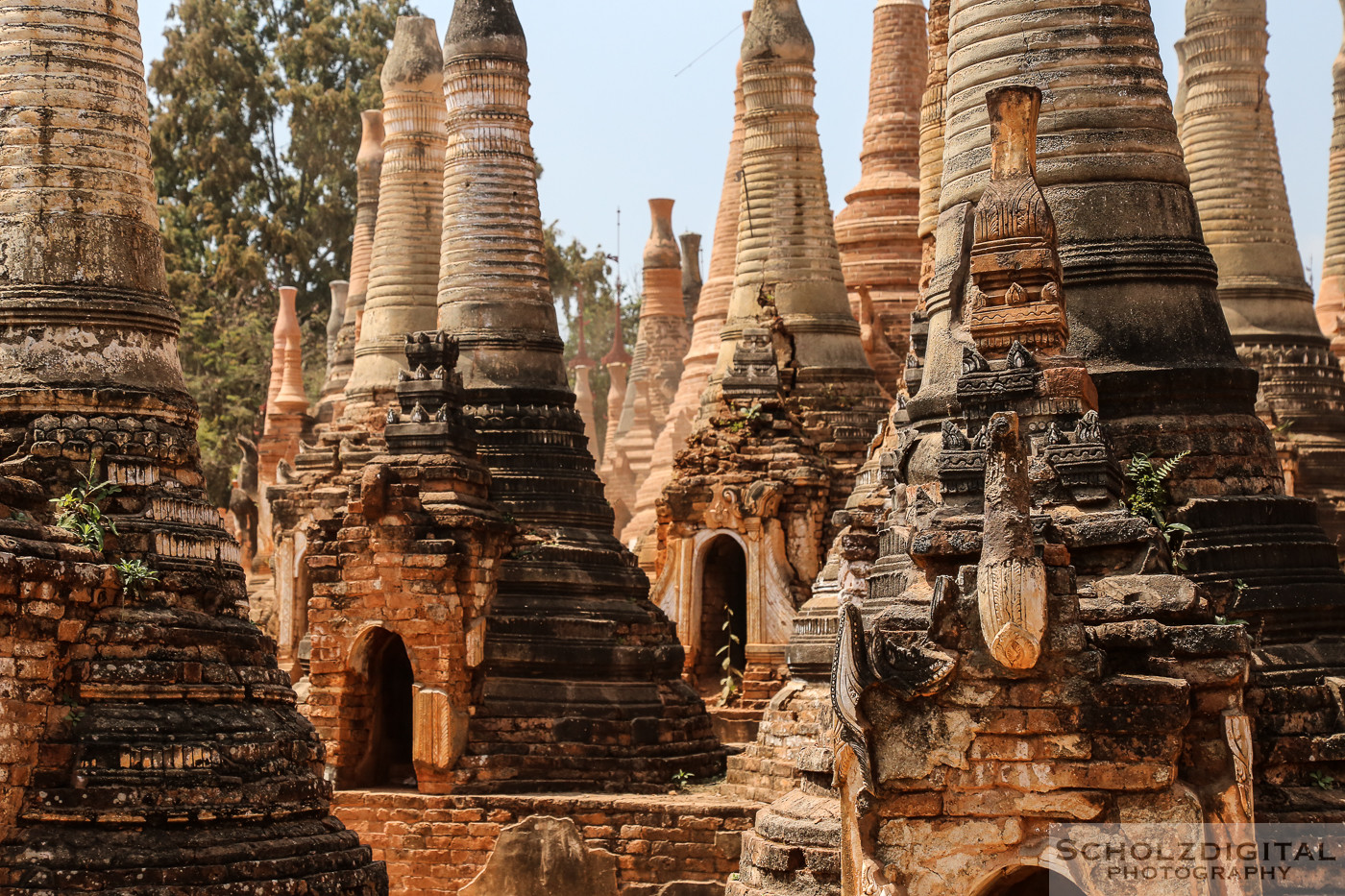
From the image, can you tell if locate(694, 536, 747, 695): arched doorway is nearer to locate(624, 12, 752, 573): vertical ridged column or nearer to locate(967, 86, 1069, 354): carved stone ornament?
locate(624, 12, 752, 573): vertical ridged column

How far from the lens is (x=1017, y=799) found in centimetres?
843

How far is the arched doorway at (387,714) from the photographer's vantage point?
1770cm

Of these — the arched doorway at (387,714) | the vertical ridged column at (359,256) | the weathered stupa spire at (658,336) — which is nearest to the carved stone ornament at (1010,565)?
the arched doorway at (387,714)

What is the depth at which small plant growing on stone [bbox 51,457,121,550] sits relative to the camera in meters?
11.0

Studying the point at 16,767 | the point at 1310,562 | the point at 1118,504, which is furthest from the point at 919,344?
the point at 16,767

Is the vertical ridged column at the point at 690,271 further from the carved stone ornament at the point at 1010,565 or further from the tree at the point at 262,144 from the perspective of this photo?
the carved stone ornament at the point at 1010,565

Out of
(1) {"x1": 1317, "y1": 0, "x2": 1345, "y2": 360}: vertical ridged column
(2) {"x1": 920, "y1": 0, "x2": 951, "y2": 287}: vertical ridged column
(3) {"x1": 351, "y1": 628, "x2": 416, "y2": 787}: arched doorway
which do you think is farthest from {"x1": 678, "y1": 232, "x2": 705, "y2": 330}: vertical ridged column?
(2) {"x1": 920, "y1": 0, "x2": 951, "y2": 287}: vertical ridged column

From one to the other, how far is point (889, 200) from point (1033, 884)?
18021 mm

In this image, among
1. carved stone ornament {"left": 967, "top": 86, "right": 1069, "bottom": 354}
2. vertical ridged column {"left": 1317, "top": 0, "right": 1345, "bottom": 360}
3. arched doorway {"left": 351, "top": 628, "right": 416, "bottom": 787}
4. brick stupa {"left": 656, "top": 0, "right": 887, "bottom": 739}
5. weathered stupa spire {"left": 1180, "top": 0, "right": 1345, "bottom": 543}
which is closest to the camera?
carved stone ornament {"left": 967, "top": 86, "right": 1069, "bottom": 354}

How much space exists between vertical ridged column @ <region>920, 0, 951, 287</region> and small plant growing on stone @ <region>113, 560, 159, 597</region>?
691cm

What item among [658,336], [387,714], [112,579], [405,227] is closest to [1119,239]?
[112,579]

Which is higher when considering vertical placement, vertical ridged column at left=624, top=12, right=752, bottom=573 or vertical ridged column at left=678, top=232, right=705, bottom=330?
vertical ridged column at left=678, top=232, right=705, bottom=330

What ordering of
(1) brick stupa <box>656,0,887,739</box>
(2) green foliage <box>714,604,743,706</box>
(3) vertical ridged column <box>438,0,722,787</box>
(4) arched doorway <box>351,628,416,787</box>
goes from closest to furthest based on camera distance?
(3) vertical ridged column <box>438,0,722,787</box>
(4) arched doorway <box>351,628,416,787</box>
(1) brick stupa <box>656,0,887,739</box>
(2) green foliage <box>714,604,743,706</box>

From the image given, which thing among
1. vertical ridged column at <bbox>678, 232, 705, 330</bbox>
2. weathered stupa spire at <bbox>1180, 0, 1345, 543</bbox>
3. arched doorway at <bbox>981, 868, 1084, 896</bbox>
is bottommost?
arched doorway at <bbox>981, 868, 1084, 896</bbox>
